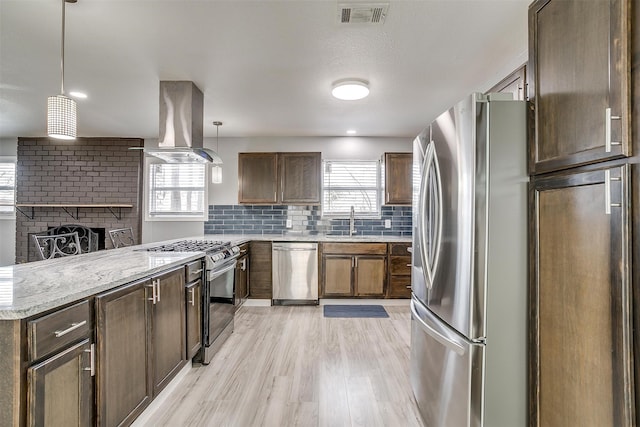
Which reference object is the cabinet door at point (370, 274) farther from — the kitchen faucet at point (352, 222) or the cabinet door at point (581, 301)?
the cabinet door at point (581, 301)

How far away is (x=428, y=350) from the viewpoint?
1.88 m

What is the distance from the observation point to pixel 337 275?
14.8 ft

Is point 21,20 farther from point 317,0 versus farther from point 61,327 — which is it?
point 61,327

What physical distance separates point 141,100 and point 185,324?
2.51 metres

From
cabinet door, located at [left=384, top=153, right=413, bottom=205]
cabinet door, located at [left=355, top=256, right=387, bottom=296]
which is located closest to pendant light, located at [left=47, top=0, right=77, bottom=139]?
cabinet door, located at [left=355, top=256, right=387, bottom=296]

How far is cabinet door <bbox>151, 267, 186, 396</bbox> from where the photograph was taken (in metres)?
1.95

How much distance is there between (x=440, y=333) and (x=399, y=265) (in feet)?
9.38

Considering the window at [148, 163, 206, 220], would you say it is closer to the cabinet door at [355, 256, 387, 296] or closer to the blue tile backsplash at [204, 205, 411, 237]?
the blue tile backsplash at [204, 205, 411, 237]

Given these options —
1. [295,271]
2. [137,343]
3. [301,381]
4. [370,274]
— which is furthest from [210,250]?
[370,274]

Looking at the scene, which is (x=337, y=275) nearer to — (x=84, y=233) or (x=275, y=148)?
(x=275, y=148)

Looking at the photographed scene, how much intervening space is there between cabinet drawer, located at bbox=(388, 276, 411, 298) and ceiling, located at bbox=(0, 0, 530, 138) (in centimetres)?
217

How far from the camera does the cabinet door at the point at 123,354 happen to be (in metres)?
1.44

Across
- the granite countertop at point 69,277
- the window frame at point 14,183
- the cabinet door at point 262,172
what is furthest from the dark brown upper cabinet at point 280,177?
the window frame at point 14,183

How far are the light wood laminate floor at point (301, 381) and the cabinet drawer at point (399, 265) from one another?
0.96 meters
